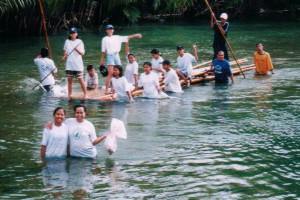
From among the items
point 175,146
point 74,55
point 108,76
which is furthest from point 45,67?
point 175,146

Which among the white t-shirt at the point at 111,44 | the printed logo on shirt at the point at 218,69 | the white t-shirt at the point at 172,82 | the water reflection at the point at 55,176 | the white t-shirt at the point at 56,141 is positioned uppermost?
the white t-shirt at the point at 111,44

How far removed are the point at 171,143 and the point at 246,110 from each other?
2772 millimetres

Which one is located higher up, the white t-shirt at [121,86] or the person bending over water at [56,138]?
the white t-shirt at [121,86]

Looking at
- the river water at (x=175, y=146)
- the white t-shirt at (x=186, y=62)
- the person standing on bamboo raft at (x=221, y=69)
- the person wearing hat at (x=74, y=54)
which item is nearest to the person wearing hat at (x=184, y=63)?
the white t-shirt at (x=186, y=62)

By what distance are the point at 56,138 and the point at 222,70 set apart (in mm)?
7128

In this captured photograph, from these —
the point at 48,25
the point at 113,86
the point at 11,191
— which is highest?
the point at 48,25

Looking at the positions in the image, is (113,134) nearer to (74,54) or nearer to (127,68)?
(74,54)

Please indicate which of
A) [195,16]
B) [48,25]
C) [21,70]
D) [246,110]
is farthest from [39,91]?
[195,16]

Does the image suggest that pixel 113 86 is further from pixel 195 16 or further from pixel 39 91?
pixel 195 16

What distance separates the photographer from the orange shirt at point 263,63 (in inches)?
591

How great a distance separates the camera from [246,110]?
1082cm

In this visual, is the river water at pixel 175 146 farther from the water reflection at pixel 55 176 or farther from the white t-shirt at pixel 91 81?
the white t-shirt at pixel 91 81

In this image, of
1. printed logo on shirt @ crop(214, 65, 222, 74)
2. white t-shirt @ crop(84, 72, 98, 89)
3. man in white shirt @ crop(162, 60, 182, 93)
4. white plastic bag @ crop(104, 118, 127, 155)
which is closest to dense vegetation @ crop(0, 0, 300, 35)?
white t-shirt @ crop(84, 72, 98, 89)

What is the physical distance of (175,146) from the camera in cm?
838
